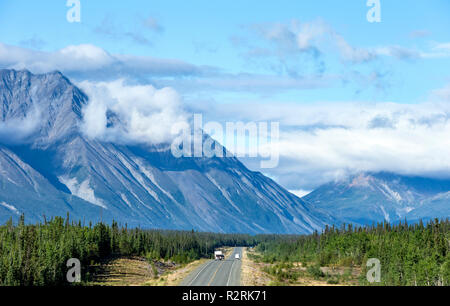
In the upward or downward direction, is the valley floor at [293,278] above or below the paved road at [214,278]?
below

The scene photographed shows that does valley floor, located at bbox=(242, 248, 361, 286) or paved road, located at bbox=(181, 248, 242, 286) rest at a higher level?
paved road, located at bbox=(181, 248, 242, 286)

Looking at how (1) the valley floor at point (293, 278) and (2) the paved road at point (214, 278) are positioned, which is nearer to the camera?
(2) the paved road at point (214, 278)

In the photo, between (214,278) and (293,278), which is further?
(293,278)

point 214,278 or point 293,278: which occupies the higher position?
point 214,278

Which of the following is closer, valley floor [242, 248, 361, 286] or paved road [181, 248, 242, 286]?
paved road [181, 248, 242, 286]
